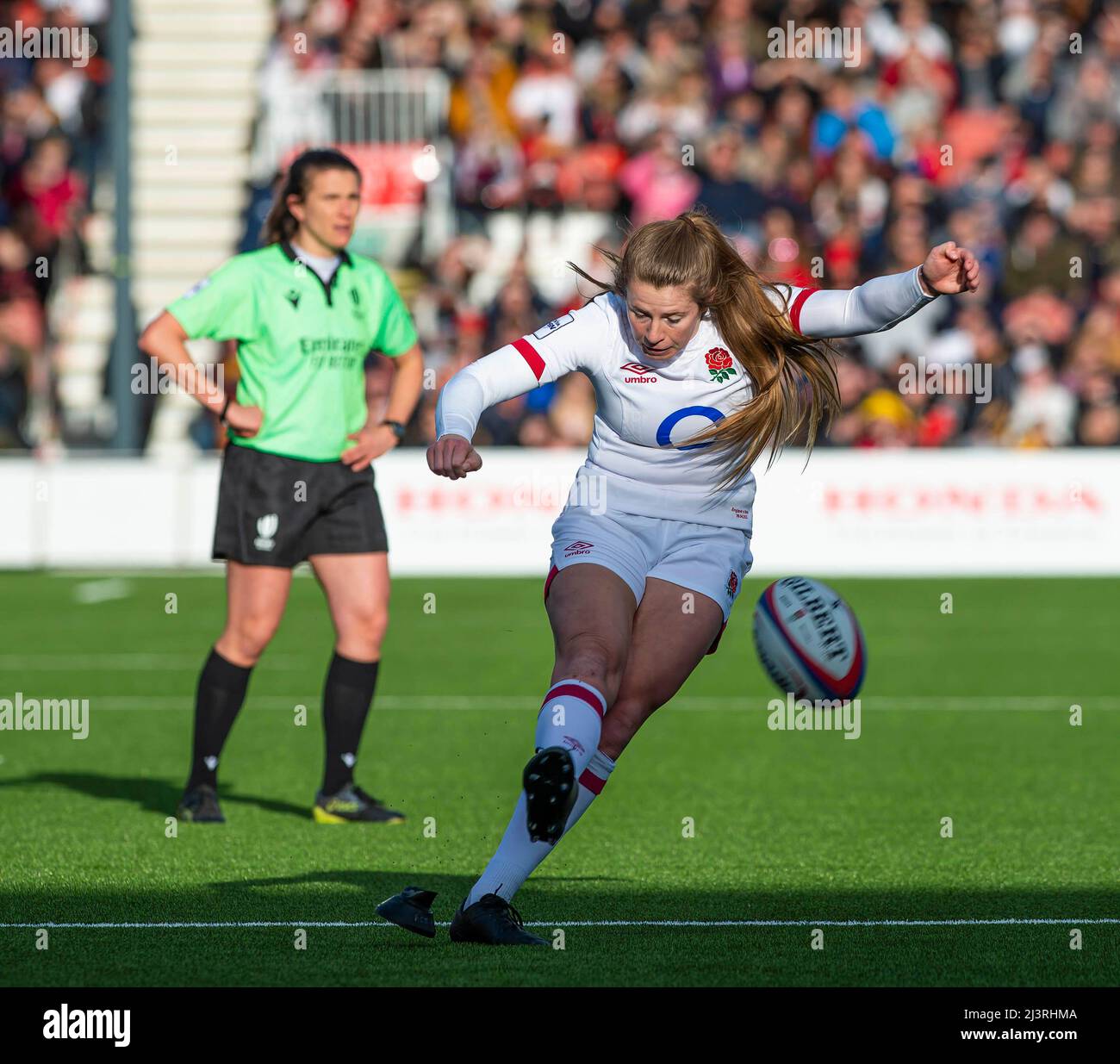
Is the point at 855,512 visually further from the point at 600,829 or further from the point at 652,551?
the point at 652,551

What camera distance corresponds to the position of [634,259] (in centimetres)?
566

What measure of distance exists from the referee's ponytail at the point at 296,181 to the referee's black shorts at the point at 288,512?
842 mm

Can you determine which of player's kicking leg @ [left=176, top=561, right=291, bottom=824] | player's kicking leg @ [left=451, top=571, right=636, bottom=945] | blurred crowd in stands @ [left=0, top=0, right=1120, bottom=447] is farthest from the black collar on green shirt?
blurred crowd in stands @ [left=0, top=0, right=1120, bottom=447]

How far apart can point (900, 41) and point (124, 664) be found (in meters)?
13.7

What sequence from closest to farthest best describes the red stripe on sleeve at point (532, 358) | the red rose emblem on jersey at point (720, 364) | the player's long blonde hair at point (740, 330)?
the player's long blonde hair at point (740, 330), the red stripe on sleeve at point (532, 358), the red rose emblem on jersey at point (720, 364)

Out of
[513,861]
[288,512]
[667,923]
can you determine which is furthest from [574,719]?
[288,512]

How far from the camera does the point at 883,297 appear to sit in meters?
5.84

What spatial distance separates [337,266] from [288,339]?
1.18 ft

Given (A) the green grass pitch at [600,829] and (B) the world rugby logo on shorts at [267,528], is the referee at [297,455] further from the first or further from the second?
(A) the green grass pitch at [600,829]

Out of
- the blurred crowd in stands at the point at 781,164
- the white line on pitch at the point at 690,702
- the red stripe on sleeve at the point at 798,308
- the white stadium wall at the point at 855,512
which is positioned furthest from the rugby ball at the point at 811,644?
the blurred crowd in stands at the point at 781,164

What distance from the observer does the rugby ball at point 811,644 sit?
6352mm

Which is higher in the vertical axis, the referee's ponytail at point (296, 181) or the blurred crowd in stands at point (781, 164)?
the blurred crowd in stands at point (781, 164)
